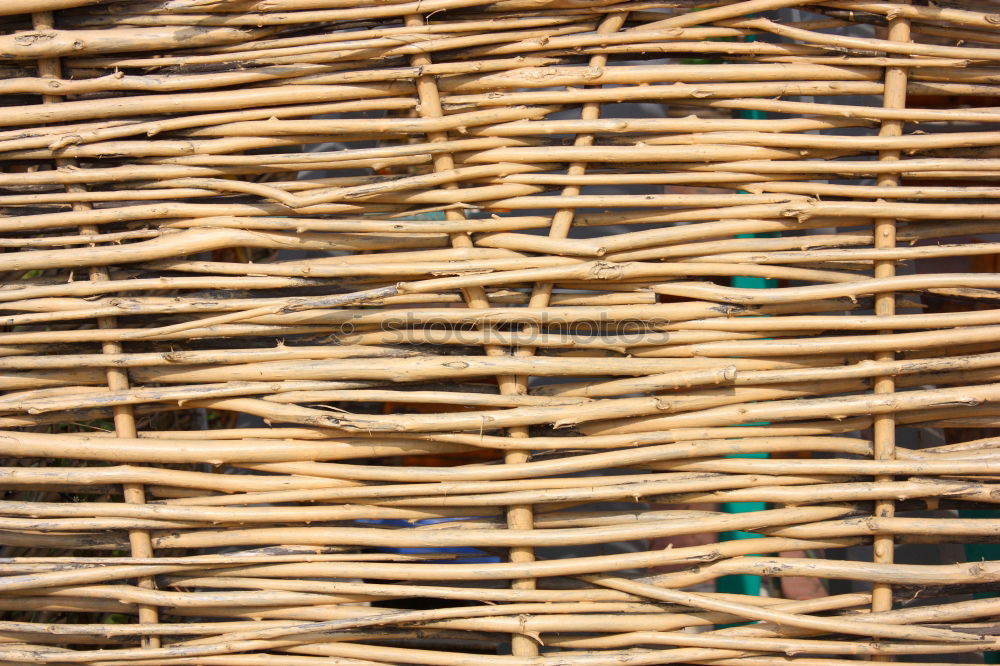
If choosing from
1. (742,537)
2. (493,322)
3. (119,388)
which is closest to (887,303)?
(493,322)

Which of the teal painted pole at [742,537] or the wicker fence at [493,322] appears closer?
the wicker fence at [493,322]

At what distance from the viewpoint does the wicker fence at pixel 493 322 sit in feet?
2.99

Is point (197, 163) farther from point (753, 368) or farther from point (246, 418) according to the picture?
point (246, 418)

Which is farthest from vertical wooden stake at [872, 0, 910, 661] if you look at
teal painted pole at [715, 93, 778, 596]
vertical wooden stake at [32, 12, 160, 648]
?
vertical wooden stake at [32, 12, 160, 648]

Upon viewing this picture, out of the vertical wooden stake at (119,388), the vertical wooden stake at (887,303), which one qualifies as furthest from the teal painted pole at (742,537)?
the vertical wooden stake at (119,388)

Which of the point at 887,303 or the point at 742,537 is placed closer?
the point at 887,303

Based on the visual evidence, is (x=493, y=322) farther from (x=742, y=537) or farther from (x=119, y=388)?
(x=742, y=537)

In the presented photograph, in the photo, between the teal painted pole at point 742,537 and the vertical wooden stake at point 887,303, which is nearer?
the vertical wooden stake at point 887,303

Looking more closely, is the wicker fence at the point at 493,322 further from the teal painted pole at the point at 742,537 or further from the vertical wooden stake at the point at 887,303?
the teal painted pole at the point at 742,537

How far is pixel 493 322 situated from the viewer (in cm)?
91

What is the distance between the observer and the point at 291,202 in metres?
0.90

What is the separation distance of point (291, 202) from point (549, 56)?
1.27 feet

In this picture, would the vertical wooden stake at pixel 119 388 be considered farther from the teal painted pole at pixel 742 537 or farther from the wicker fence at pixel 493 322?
the teal painted pole at pixel 742 537

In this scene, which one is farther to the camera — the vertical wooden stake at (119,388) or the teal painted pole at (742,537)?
the teal painted pole at (742,537)
